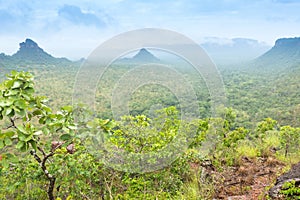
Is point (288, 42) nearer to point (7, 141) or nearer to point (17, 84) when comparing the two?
point (17, 84)

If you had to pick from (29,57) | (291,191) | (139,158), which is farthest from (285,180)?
(29,57)

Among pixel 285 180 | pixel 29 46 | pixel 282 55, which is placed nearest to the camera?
pixel 285 180

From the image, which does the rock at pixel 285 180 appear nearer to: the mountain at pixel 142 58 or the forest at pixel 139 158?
the forest at pixel 139 158

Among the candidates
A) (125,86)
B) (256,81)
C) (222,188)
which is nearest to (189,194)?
(222,188)

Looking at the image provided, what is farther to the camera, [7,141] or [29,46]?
[29,46]

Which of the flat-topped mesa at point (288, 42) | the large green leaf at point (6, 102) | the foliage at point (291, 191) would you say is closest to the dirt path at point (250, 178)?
the foliage at point (291, 191)

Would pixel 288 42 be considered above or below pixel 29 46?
below
